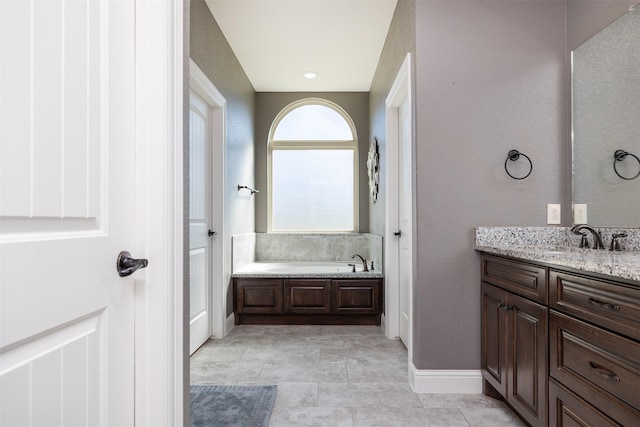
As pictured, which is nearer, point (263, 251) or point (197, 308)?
point (197, 308)

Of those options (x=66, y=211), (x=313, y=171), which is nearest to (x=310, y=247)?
(x=313, y=171)

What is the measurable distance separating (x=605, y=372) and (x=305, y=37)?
3184 millimetres

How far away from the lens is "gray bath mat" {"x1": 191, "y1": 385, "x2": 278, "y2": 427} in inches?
74.2

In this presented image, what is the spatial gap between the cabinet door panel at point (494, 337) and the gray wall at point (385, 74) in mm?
1459

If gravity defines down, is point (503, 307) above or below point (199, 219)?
below

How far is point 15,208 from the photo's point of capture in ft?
2.24

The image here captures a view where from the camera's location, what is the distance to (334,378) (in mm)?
2426

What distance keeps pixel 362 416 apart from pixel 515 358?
0.80m

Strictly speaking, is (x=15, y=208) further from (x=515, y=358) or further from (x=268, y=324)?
(x=268, y=324)

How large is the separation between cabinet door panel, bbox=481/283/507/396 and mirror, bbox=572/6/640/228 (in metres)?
0.65

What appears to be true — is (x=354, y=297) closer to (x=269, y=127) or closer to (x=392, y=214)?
(x=392, y=214)

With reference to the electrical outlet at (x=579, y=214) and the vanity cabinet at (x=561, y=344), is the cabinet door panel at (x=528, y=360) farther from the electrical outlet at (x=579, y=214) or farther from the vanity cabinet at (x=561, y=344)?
the electrical outlet at (x=579, y=214)

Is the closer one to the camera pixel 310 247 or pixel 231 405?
pixel 231 405

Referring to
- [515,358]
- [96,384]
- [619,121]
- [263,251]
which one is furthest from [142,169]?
[263,251]
